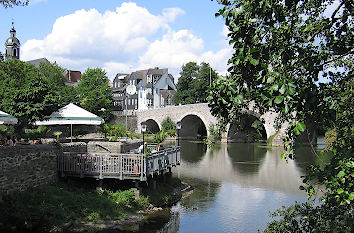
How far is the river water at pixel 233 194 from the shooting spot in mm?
12336

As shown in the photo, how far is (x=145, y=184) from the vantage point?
13664mm

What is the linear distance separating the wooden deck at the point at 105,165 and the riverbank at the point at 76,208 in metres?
0.50

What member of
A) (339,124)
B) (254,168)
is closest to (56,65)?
(254,168)

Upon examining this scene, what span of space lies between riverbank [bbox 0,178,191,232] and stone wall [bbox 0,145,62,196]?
24 cm

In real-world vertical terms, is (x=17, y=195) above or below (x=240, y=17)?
below

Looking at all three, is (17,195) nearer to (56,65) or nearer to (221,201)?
(221,201)

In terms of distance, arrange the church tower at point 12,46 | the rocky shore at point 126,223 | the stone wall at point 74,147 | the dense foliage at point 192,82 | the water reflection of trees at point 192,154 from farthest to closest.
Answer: the church tower at point 12,46
the dense foliage at point 192,82
the water reflection of trees at point 192,154
the stone wall at point 74,147
the rocky shore at point 126,223

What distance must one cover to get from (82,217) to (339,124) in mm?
7710

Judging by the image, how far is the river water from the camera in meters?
12.3

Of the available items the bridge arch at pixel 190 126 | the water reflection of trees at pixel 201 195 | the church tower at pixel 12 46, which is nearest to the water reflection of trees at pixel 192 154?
the water reflection of trees at pixel 201 195

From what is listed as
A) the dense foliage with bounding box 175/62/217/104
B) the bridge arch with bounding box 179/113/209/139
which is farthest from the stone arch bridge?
the dense foliage with bounding box 175/62/217/104

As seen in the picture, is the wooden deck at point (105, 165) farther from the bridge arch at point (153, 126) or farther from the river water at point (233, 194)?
the bridge arch at point (153, 126)

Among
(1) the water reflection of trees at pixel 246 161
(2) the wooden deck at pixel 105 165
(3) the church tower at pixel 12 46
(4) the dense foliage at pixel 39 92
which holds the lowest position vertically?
(1) the water reflection of trees at pixel 246 161

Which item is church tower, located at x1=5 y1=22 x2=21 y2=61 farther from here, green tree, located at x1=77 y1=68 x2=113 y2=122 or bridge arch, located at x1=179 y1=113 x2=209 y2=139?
bridge arch, located at x1=179 y1=113 x2=209 y2=139
